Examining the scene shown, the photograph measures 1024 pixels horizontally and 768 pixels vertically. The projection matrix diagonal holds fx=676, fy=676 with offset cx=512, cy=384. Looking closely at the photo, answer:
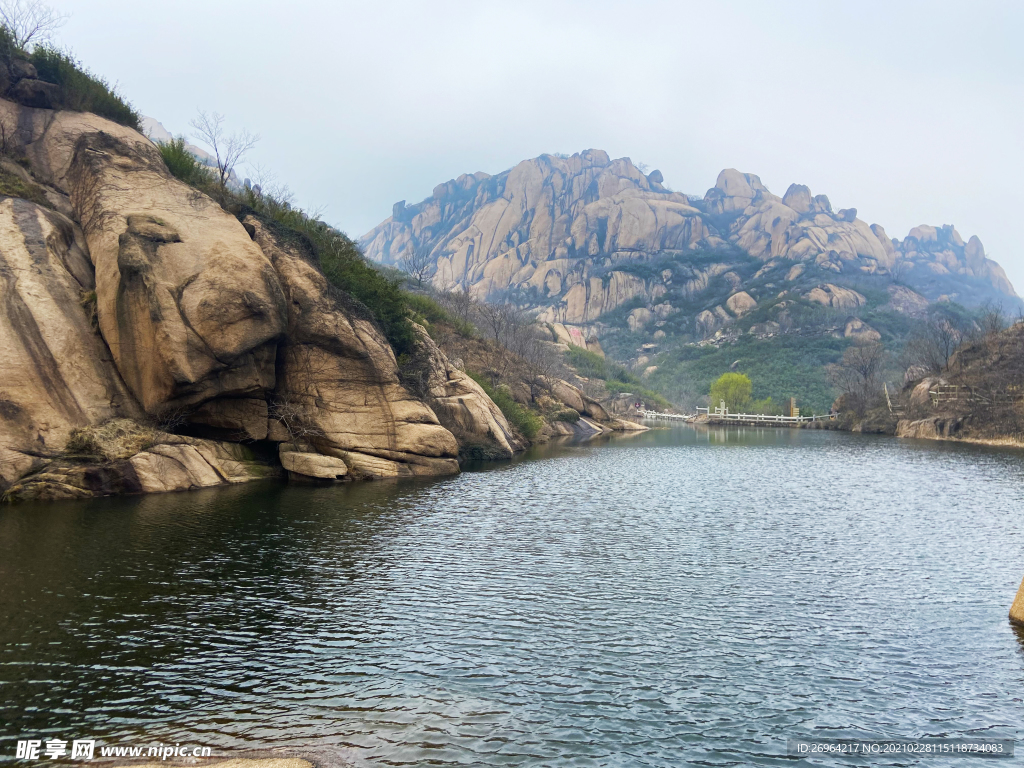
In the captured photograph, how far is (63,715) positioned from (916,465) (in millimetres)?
44562

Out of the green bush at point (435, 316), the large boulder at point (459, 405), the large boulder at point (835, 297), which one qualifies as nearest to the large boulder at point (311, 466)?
the large boulder at point (459, 405)

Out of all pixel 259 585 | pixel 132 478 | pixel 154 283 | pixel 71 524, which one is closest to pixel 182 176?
pixel 154 283

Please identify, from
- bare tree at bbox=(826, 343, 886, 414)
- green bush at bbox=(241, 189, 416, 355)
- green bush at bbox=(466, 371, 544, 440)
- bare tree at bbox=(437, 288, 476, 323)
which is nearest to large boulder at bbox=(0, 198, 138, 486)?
green bush at bbox=(241, 189, 416, 355)

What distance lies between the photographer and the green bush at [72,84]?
32094 mm

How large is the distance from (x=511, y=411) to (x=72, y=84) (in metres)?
32.7

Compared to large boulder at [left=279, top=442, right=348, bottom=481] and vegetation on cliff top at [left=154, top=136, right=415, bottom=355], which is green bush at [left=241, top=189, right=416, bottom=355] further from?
large boulder at [left=279, top=442, right=348, bottom=481]

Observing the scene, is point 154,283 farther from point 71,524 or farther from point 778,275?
point 778,275

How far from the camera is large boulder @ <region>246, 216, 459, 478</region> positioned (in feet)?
98.7

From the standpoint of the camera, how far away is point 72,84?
32.2m

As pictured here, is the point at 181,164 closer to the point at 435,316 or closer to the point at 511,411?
the point at 511,411

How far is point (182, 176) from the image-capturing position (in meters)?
31.9

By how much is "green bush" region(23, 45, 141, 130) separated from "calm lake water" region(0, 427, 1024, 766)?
21134 millimetres

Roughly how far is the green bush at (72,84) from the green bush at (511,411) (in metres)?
26.9

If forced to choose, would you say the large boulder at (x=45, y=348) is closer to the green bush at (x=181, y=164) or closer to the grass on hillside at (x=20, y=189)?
the grass on hillside at (x=20, y=189)
